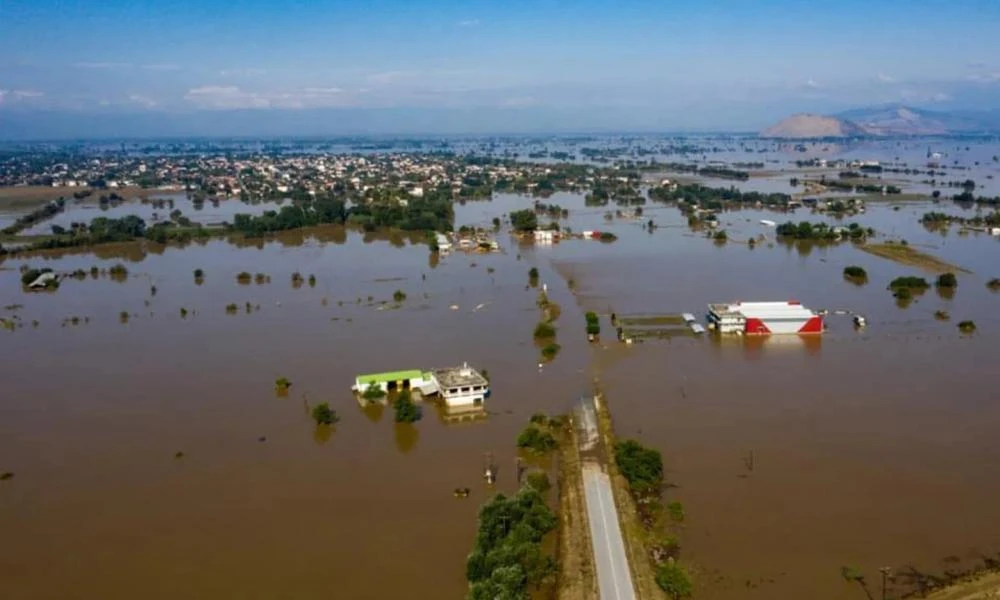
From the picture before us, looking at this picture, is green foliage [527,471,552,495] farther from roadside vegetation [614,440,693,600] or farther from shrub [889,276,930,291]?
shrub [889,276,930,291]

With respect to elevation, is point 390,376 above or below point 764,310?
below

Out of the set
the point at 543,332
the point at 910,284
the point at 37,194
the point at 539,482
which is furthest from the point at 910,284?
the point at 37,194

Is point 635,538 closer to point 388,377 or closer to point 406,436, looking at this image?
point 406,436

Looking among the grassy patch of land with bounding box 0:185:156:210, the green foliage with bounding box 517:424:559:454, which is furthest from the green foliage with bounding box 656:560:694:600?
the grassy patch of land with bounding box 0:185:156:210

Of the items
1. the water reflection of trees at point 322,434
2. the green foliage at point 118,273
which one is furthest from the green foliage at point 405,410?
the green foliage at point 118,273

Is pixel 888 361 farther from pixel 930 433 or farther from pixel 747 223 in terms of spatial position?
pixel 747 223
